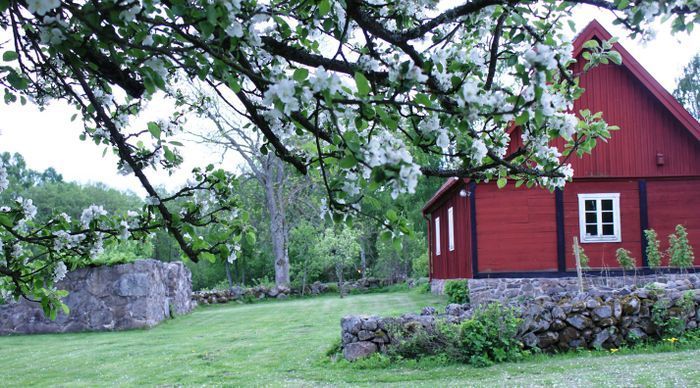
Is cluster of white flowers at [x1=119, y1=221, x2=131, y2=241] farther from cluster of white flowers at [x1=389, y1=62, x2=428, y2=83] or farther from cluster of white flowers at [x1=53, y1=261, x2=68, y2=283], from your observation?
cluster of white flowers at [x1=389, y1=62, x2=428, y2=83]

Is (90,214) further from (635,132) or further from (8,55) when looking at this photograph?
(635,132)

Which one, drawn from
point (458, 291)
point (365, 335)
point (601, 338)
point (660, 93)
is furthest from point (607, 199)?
point (365, 335)

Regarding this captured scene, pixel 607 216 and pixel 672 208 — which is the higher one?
pixel 672 208

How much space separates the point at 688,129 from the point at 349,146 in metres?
15.8

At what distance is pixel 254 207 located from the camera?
3666 centimetres

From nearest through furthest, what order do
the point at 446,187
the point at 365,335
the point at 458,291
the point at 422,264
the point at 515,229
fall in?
the point at 365,335 < the point at 515,229 < the point at 458,291 < the point at 446,187 < the point at 422,264

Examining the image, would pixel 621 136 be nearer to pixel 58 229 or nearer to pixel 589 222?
pixel 589 222

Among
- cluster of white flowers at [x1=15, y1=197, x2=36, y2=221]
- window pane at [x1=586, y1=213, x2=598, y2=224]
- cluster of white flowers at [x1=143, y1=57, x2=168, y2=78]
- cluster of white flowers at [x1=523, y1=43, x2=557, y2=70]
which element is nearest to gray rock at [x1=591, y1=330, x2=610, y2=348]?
window pane at [x1=586, y1=213, x2=598, y2=224]

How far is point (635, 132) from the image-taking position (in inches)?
631

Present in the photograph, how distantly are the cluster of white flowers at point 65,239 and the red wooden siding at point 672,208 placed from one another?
1502 centimetres

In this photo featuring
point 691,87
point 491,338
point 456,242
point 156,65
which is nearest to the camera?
point 156,65

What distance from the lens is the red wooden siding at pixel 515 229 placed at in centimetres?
1584

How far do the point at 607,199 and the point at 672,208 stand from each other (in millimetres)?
1622

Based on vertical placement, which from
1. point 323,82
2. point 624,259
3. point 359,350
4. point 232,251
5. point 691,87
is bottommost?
point 359,350
